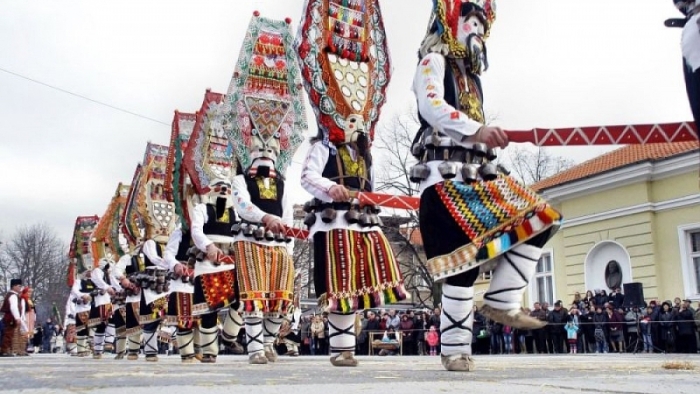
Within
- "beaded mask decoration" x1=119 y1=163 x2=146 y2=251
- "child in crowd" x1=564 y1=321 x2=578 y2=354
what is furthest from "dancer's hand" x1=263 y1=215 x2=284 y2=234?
"child in crowd" x1=564 y1=321 x2=578 y2=354

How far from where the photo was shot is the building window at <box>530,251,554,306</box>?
25.6m

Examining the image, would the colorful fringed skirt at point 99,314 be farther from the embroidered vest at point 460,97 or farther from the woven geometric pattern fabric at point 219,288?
the embroidered vest at point 460,97

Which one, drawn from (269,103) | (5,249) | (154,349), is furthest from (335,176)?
(5,249)

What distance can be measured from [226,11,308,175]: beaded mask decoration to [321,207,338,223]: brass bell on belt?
5.99 ft

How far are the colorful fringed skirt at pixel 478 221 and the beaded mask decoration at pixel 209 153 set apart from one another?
4960mm

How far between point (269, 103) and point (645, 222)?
15939 millimetres

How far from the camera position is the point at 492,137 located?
4426 mm

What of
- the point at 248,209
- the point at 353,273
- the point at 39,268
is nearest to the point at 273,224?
the point at 248,209

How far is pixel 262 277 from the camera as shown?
309 inches

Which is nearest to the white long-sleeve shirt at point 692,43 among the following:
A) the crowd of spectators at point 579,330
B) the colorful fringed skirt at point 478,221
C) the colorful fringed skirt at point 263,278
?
the colorful fringed skirt at point 478,221

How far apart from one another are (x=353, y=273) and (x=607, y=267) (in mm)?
18166

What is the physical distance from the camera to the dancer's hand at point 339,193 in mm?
6219

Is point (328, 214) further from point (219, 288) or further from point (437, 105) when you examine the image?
point (219, 288)

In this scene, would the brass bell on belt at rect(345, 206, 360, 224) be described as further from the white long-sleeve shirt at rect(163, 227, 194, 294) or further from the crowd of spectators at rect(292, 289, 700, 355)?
the crowd of spectators at rect(292, 289, 700, 355)
